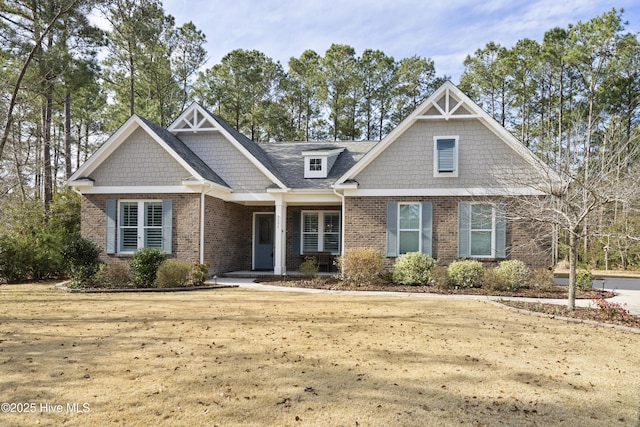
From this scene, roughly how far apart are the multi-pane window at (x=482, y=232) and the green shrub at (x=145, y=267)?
1002 cm

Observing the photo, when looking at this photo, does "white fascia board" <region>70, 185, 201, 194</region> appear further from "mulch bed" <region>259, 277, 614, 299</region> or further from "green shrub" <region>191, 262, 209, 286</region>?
"mulch bed" <region>259, 277, 614, 299</region>

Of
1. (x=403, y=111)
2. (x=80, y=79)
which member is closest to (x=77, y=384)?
(x=80, y=79)

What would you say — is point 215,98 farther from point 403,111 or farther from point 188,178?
point 188,178

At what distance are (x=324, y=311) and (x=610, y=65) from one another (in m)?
27.1

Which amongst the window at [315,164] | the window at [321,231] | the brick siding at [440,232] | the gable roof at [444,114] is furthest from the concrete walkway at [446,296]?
the window at [315,164]

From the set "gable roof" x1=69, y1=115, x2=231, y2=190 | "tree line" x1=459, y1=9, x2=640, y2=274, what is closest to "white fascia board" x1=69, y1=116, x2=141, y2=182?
"gable roof" x1=69, y1=115, x2=231, y2=190

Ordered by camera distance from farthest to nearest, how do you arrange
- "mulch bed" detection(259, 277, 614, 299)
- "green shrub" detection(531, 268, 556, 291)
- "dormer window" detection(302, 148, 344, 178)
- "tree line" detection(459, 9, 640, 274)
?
"tree line" detection(459, 9, 640, 274), "dormer window" detection(302, 148, 344, 178), "green shrub" detection(531, 268, 556, 291), "mulch bed" detection(259, 277, 614, 299)

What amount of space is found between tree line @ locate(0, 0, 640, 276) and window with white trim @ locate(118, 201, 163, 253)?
514 centimetres

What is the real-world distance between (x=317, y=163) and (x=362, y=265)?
5.78 m

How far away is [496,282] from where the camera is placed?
44.3 feet

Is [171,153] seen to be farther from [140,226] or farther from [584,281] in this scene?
[584,281]

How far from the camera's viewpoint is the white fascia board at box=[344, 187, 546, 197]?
47.9ft

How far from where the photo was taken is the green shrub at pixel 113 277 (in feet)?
45.4

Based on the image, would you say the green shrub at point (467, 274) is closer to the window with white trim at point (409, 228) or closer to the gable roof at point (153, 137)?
the window with white trim at point (409, 228)
